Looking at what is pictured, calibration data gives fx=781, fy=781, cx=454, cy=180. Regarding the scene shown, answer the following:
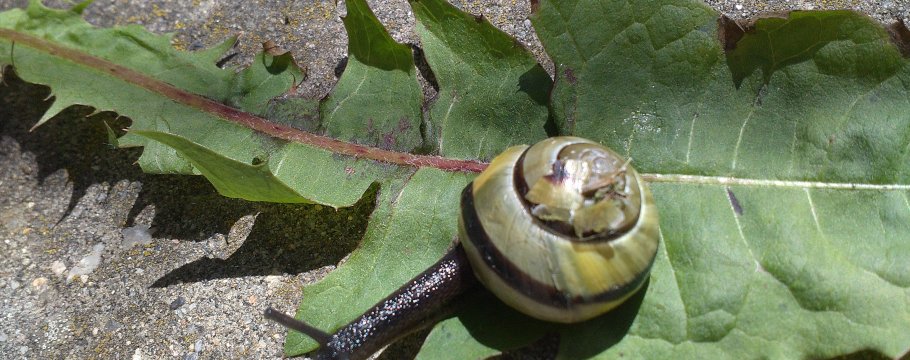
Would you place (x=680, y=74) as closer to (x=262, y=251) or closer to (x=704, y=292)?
(x=704, y=292)

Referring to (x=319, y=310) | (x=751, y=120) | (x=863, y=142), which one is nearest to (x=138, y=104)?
(x=319, y=310)

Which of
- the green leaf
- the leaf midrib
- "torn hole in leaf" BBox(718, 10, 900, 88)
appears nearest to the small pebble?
the leaf midrib

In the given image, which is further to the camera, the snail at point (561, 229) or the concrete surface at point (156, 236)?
the concrete surface at point (156, 236)

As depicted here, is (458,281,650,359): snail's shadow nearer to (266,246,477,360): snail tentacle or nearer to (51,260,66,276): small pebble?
(266,246,477,360): snail tentacle

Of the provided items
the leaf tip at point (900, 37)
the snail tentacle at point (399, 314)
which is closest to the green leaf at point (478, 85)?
the snail tentacle at point (399, 314)

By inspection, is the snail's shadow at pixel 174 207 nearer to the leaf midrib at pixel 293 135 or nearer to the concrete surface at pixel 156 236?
the concrete surface at pixel 156 236

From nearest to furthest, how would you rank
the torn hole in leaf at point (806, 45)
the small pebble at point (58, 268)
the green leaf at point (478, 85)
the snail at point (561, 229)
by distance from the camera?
1. the snail at point (561, 229)
2. the torn hole in leaf at point (806, 45)
3. the green leaf at point (478, 85)
4. the small pebble at point (58, 268)

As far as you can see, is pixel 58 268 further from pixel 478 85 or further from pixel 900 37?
pixel 900 37

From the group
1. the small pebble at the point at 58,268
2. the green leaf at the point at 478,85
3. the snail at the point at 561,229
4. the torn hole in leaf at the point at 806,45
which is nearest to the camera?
the snail at the point at 561,229
